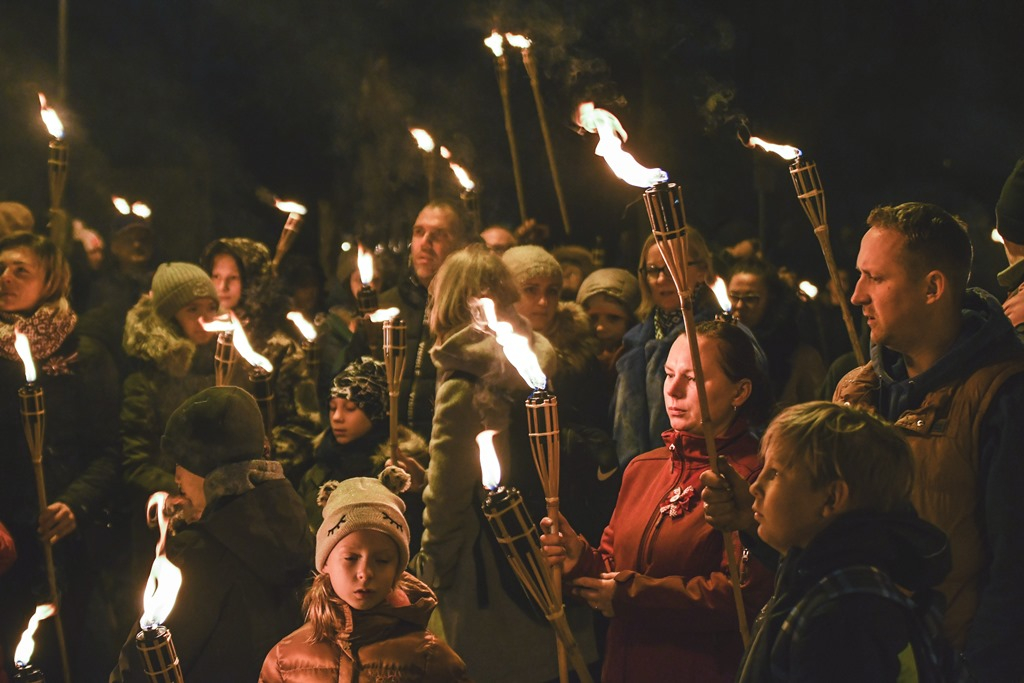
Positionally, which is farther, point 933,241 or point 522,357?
point 522,357

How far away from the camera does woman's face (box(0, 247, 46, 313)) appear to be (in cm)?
501

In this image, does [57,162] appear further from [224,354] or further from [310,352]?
[310,352]

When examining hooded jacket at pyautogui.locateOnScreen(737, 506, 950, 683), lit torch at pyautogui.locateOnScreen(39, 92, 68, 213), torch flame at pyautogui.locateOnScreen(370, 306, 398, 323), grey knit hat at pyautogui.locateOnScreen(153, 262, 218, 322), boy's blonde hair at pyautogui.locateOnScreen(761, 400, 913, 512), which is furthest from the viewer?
grey knit hat at pyautogui.locateOnScreen(153, 262, 218, 322)

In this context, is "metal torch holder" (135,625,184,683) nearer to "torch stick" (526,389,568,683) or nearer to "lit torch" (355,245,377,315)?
"torch stick" (526,389,568,683)

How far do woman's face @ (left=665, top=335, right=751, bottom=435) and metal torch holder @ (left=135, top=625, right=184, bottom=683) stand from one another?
1.52 meters

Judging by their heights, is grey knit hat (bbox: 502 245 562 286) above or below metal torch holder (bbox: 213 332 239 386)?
above

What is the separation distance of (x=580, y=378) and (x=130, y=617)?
7.86 ft

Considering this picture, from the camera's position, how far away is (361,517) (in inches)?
137

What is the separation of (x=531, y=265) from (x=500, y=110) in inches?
161

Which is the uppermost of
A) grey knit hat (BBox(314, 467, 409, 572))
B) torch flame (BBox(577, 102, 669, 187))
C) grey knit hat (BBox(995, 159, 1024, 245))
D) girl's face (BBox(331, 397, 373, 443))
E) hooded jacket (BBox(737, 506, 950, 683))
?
torch flame (BBox(577, 102, 669, 187))

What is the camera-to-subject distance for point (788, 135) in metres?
8.10

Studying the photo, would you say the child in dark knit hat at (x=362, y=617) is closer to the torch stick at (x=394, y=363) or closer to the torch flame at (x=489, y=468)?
the torch flame at (x=489, y=468)

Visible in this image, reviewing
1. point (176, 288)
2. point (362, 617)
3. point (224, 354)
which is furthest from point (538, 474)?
point (176, 288)

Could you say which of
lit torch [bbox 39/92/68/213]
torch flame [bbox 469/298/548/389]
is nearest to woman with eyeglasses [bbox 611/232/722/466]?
torch flame [bbox 469/298/548/389]
